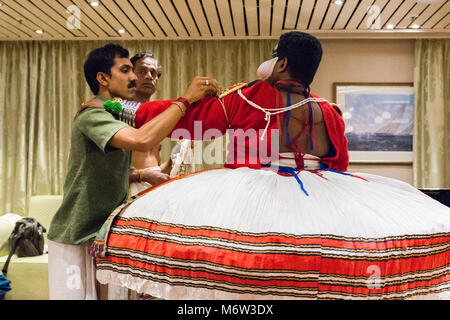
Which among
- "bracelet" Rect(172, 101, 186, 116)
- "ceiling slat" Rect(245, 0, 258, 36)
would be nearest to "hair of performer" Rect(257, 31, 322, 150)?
"bracelet" Rect(172, 101, 186, 116)

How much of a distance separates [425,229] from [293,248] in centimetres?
33

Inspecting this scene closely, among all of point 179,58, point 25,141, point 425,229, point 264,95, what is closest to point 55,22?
point 179,58

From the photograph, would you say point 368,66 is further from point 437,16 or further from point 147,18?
point 147,18

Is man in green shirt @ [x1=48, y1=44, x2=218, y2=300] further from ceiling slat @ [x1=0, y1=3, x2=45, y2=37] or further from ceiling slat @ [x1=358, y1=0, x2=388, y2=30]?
ceiling slat @ [x1=358, y1=0, x2=388, y2=30]

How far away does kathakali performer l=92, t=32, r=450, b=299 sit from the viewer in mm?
816

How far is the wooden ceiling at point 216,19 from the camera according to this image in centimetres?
303

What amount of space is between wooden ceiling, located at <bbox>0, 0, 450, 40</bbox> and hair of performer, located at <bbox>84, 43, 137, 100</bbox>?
6.07ft

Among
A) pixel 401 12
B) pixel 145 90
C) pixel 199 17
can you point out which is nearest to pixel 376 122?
pixel 401 12

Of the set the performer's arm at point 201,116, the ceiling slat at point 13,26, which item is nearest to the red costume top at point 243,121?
the performer's arm at point 201,116

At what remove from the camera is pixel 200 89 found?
1.12m

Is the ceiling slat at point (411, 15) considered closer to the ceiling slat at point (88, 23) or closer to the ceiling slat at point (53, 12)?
the ceiling slat at point (88, 23)

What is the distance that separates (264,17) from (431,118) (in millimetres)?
2127

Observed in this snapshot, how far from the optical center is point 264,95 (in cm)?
112
